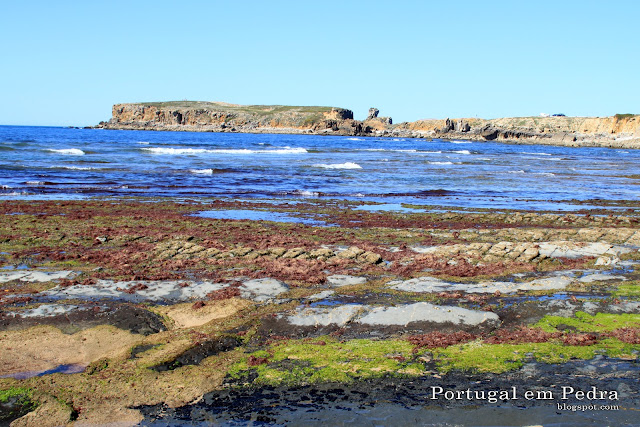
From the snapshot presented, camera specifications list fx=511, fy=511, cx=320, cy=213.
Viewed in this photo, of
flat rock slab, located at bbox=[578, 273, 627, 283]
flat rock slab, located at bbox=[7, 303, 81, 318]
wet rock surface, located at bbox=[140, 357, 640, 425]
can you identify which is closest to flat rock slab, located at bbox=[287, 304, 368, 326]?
wet rock surface, located at bbox=[140, 357, 640, 425]

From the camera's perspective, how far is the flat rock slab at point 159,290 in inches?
374

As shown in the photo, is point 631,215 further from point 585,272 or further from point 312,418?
point 312,418

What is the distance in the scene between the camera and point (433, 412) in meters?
5.73

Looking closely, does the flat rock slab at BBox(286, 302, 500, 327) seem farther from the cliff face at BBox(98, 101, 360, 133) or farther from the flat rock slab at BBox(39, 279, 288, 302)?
the cliff face at BBox(98, 101, 360, 133)

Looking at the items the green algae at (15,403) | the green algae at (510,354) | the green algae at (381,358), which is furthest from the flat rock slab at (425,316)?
the green algae at (15,403)

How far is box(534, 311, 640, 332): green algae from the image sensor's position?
→ 8109 mm

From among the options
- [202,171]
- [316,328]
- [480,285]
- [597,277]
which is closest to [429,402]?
[316,328]

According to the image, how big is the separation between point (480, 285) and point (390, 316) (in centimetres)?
280

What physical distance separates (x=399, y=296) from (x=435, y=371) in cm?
301

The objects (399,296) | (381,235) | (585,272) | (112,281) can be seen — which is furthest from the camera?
(381,235)

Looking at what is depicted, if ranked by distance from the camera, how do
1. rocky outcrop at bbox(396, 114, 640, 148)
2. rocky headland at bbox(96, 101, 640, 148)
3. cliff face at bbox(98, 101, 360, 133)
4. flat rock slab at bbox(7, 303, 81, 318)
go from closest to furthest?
flat rock slab at bbox(7, 303, 81, 318) < rocky outcrop at bbox(396, 114, 640, 148) < rocky headland at bbox(96, 101, 640, 148) < cliff face at bbox(98, 101, 360, 133)

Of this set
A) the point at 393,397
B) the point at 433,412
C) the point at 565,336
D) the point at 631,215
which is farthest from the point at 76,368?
the point at 631,215

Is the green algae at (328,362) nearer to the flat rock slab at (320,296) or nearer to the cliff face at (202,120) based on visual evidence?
the flat rock slab at (320,296)

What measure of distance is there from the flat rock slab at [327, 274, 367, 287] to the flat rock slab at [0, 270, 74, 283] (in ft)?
18.0
